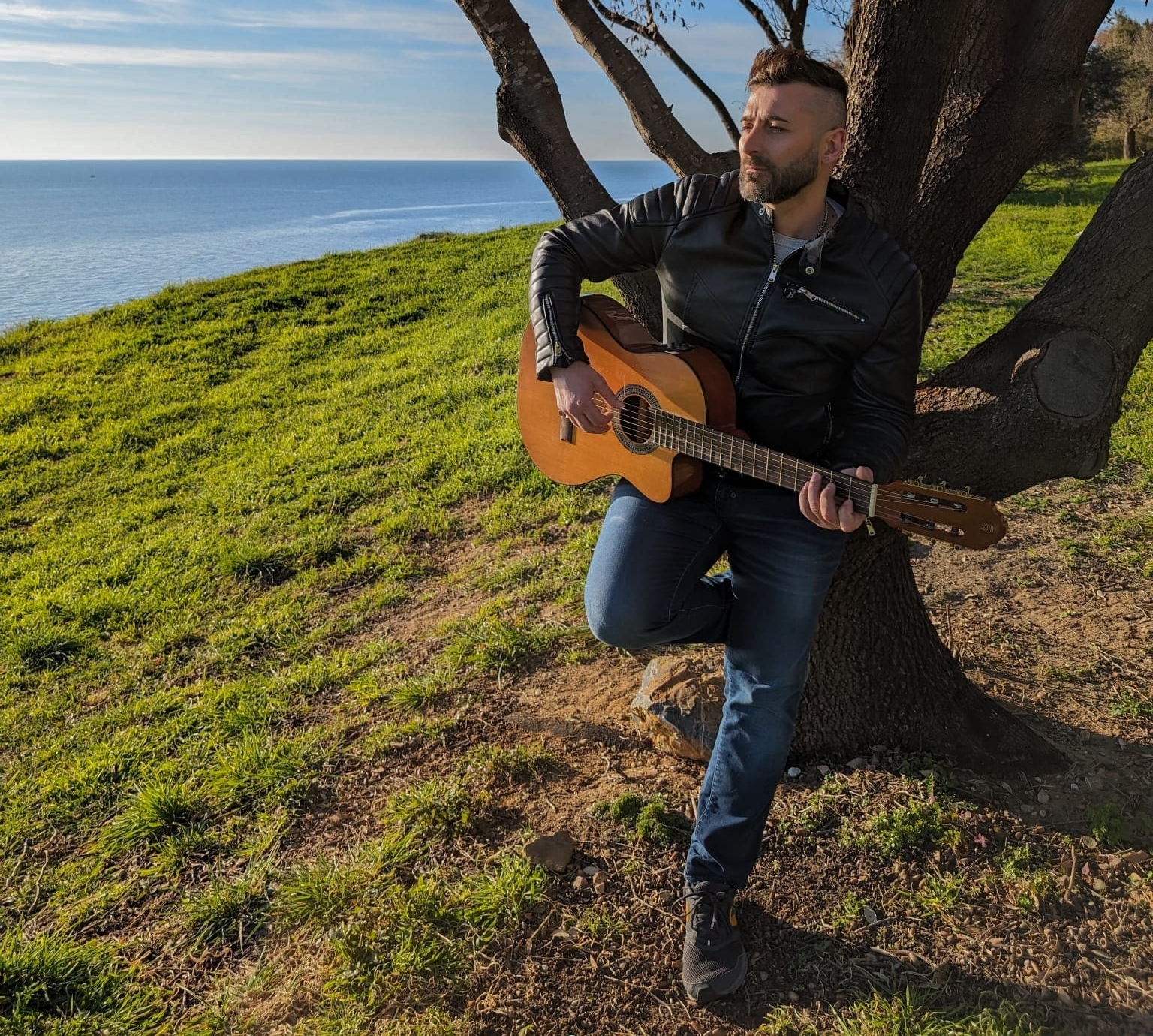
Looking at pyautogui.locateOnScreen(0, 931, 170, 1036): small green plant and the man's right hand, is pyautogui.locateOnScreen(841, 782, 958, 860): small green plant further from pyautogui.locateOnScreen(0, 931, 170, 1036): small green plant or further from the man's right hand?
pyautogui.locateOnScreen(0, 931, 170, 1036): small green plant

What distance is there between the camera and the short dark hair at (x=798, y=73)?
2.57 metres

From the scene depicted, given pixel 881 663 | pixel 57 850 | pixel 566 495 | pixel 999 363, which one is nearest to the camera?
pixel 999 363

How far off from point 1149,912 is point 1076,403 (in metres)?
1.62

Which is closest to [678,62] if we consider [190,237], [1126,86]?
[1126,86]

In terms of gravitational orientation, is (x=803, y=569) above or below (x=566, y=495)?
above

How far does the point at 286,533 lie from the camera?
263 inches

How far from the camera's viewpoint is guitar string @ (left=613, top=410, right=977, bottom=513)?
7.83ft

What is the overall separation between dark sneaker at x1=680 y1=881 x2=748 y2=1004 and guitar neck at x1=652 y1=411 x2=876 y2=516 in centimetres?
130

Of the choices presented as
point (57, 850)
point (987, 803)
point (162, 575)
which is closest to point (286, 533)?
point (162, 575)

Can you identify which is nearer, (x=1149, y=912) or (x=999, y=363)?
(x=1149, y=912)

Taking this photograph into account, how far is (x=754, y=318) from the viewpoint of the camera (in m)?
2.77

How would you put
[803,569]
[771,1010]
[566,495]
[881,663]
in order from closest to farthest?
[771,1010]
[803,569]
[881,663]
[566,495]

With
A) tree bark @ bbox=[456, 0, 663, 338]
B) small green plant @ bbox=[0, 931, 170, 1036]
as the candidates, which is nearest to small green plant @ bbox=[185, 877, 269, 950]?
small green plant @ bbox=[0, 931, 170, 1036]

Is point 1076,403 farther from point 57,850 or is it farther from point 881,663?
point 57,850
